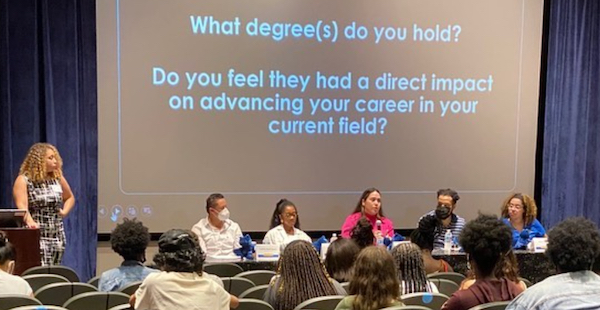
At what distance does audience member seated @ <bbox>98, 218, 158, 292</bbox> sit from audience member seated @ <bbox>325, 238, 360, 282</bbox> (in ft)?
3.47

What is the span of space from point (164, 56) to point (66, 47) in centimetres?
90

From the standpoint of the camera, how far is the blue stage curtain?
683cm

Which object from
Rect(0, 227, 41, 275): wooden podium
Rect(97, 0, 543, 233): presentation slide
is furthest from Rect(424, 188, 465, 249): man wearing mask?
Rect(0, 227, 41, 275): wooden podium

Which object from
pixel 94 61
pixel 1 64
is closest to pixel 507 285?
pixel 94 61

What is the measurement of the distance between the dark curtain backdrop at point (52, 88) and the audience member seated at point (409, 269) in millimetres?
3780

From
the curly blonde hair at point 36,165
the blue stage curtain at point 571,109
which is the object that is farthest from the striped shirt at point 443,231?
the curly blonde hair at point 36,165

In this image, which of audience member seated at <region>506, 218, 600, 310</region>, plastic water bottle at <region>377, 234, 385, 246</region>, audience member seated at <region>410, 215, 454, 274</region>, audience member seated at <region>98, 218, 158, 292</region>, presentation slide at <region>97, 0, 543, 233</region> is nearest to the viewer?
audience member seated at <region>506, 218, 600, 310</region>

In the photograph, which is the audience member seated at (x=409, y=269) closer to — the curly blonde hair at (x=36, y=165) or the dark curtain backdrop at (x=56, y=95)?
the curly blonde hair at (x=36, y=165)

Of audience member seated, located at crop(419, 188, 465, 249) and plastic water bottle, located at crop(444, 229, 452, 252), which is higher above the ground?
audience member seated, located at crop(419, 188, 465, 249)

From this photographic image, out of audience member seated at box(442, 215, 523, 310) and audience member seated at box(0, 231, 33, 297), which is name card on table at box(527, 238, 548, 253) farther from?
audience member seated at box(0, 231, 33, 297)

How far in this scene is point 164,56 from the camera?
6008mm

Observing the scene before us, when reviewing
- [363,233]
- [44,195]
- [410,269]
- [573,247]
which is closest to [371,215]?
[363,233]

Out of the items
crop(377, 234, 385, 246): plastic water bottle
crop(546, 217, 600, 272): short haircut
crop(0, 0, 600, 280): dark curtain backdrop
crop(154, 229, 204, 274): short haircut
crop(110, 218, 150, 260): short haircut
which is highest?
crop(0, 0, 600, 280): dark curtain backdrop

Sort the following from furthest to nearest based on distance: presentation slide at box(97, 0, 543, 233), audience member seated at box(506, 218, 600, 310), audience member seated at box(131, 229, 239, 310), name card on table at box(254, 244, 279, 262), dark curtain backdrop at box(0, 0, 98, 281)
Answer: presentation slide at box(97, 0, 543, 233) → dark curtain backdrop at box(0, 0, 98, 281) → name card on table at box(254, 244, 279, 262) → audience member seated at box(131, 229, 239, 310) → audience member seated at box(506, 218, 600, 310)
